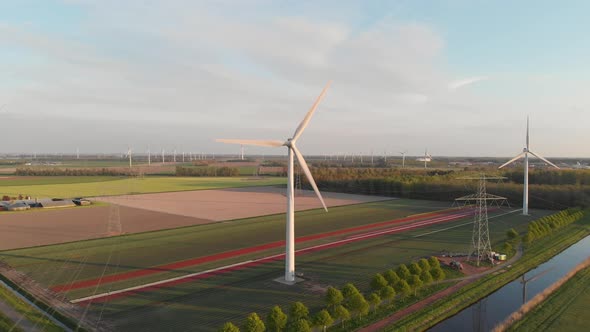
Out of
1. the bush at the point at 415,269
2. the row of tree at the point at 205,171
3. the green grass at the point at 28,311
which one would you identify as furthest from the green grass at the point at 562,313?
the row of tree at the point at 205,171

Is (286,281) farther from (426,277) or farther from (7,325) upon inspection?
(7,325)

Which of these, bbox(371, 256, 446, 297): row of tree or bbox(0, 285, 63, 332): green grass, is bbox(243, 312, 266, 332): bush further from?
bbox(0, 285, 63, 332): green grass

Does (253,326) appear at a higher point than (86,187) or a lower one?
higher

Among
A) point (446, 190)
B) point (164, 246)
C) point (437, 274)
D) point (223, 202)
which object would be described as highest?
point (446, 190)

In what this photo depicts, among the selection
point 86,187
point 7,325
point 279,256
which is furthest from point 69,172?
point 7,325

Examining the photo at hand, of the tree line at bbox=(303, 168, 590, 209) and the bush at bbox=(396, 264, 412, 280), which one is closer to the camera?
the bush at bbox=(396, 264, 412, 280)

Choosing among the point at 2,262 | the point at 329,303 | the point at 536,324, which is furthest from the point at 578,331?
the point at 2,262

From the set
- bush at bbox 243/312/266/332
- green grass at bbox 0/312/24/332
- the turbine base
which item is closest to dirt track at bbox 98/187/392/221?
the turbine base
